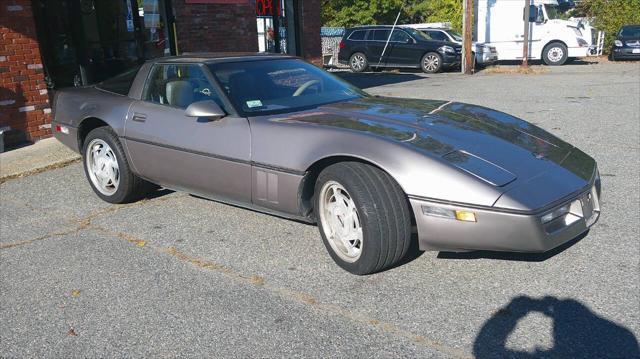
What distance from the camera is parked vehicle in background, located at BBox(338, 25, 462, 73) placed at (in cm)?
1950

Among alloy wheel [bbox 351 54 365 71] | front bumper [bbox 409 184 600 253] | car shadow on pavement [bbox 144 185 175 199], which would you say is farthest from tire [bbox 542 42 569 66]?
front bumper [bbox 409 184 600 253]

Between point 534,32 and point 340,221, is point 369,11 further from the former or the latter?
point 340,221

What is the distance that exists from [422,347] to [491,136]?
158 centimetres

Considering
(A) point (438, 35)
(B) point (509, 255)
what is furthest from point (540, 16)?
(B) point (509, 255)

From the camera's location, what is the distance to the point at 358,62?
20.9 metres

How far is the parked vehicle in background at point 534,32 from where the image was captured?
20203mm

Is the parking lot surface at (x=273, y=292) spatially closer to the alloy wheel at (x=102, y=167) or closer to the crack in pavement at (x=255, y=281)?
the crack in pavement at (x=255, y=281)

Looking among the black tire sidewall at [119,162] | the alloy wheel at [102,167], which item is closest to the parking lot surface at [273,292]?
the black tire sidewall at [119,162]

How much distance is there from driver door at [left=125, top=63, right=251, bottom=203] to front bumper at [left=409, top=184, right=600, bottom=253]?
4.54ft

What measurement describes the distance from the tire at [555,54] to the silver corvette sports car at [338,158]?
58.1 feet

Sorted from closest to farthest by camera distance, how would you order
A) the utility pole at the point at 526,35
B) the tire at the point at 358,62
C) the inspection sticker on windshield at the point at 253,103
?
the inspection sticker on windshield at the point at 253,103
the utility pole at the point at 526,35
the tire at the point at 358,62

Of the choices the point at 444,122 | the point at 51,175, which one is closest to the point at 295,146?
the point at 444,122

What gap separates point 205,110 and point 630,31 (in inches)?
869

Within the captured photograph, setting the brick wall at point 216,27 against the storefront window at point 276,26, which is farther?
the storefront window at point 276,26
